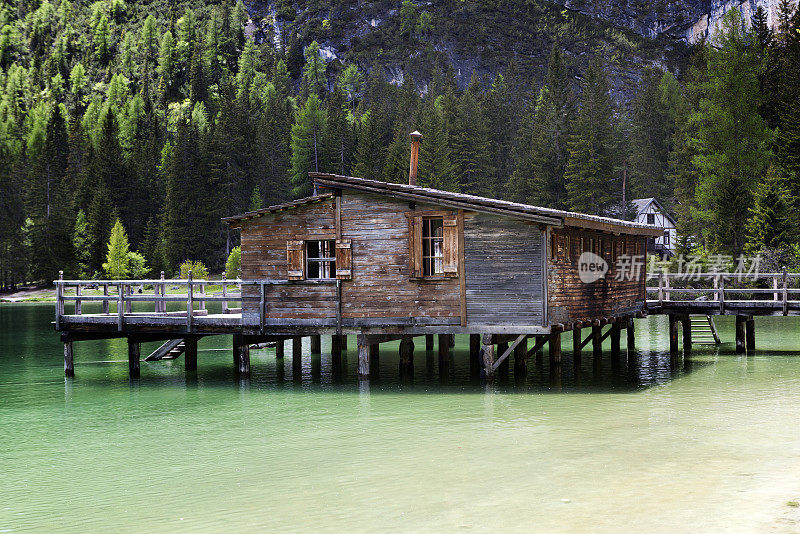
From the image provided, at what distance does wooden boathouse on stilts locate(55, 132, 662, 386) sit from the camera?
2345cm

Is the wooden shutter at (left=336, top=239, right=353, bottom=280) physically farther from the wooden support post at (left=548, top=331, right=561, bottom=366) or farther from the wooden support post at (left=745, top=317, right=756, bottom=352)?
the wooden support post at (left=745, top=317, right=756, bottom=352)

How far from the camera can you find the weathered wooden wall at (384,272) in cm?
2409

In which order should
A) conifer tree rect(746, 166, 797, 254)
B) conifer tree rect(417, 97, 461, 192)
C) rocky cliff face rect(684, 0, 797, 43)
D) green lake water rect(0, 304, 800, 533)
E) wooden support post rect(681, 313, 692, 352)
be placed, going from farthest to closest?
rocky cliff face rect(684, 0, 797, 43) < conifer tree rect(417, 97, 461, 192) < conifer tree rect(746, 166, 797, 254) < wooden support post rect(681, 313, 692, 352) < green lake water rect(0, 304, 800, 533)

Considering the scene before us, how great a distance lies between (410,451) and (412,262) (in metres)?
8.61

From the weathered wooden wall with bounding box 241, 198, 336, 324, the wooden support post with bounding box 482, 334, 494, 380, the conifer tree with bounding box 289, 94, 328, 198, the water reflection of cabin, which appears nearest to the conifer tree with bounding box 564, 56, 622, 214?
the conifer tree with bounding box 289, 94, 328, 198

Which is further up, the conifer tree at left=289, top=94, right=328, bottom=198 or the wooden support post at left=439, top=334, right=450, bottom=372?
the conifer tree at left=289, top=94, right=328, bottom=198

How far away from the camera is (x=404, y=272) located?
79.7ft

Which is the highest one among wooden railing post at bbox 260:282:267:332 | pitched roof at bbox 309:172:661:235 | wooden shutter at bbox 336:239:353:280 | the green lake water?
pitched roof at bbox 309:172:661:235

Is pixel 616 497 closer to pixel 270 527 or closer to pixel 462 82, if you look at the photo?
pixel 270 527

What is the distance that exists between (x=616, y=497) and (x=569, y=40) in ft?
615

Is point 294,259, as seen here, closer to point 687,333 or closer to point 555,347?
point 555,347

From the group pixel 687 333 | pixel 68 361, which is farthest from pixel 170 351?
pixel 687 333

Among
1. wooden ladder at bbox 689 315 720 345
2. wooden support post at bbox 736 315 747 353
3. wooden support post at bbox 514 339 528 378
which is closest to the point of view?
wooden support post at bbox 514 339 528 378

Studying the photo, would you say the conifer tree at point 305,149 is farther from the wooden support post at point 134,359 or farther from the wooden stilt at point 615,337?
the wooden support post at point 134,359
